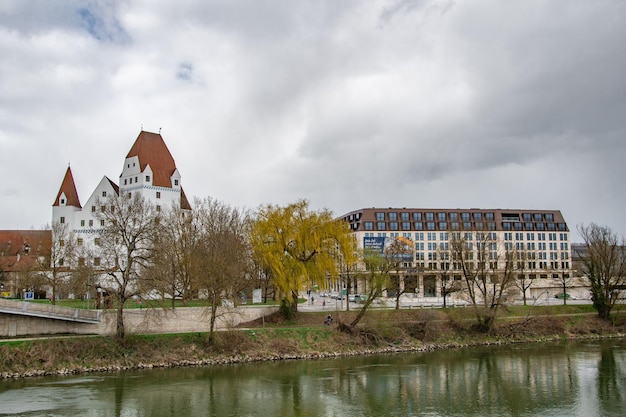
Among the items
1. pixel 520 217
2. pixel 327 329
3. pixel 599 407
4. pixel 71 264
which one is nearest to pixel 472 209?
pixel 520 217

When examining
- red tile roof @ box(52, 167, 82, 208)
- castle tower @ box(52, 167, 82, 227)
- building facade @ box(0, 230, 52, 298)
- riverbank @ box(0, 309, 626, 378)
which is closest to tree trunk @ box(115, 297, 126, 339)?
riverbank @ box(0, 309, 626, 378)

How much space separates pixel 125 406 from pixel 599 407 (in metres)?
22.8

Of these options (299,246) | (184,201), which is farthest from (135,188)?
(299,246)

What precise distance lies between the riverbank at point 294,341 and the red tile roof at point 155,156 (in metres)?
35.9

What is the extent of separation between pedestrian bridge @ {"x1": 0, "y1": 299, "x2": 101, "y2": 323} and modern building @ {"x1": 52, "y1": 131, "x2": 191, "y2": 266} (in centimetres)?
3550

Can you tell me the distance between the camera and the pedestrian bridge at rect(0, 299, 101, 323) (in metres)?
40.2

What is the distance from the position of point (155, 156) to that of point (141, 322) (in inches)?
1596

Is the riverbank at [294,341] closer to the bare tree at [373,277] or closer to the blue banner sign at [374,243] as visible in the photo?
the bare tree at [373,277]

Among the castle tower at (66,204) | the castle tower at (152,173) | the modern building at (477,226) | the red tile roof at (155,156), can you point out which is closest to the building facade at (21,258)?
the castle tower at (66,204)

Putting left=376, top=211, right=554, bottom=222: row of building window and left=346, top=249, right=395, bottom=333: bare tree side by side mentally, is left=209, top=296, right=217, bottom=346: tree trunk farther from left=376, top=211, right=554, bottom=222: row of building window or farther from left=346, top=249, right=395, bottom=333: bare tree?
left=376, top=211, right=554, bottom=222: row of building window

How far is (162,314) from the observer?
46.0 m

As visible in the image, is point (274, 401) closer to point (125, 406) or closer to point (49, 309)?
point (125, 406)

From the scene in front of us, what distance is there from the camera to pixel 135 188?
7894cm

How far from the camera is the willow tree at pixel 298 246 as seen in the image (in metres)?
49.8
